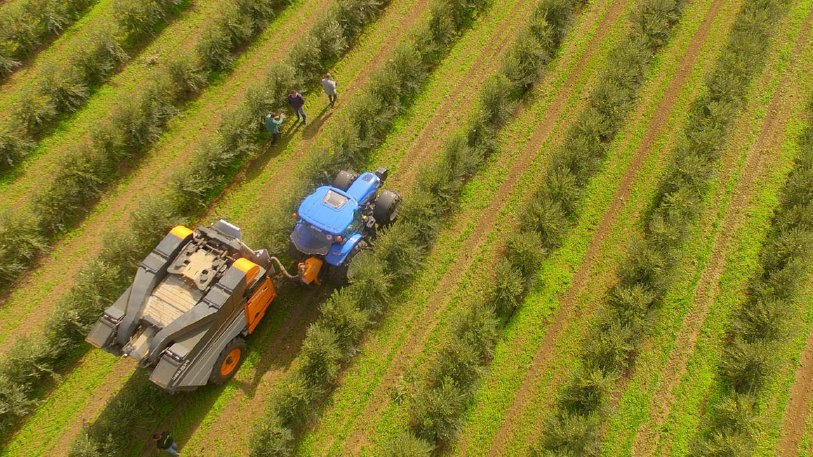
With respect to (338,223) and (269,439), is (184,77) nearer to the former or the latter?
(338,223)

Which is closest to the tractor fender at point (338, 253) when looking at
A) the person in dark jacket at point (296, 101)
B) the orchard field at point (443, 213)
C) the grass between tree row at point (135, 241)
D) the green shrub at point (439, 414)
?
the orchard field at point (443, 213)

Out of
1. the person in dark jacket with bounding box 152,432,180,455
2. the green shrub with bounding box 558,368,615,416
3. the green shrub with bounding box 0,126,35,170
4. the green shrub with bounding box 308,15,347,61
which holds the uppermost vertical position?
the green shrub with bounding box 308,15,347,61

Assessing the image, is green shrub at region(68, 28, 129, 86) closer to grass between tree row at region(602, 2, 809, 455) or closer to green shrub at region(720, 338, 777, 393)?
grass between tree row at region(602, 2, 809, 455)

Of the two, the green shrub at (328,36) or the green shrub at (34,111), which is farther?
the green shrub at (328,36)

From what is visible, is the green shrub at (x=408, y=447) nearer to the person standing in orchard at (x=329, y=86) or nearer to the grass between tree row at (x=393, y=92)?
the grass between tree row at (x=393, y=92)

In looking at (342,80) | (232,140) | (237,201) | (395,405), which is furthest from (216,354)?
(342,80)

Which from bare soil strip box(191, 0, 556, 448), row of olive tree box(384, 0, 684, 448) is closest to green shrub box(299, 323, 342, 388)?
bare soil strip box(191, 0, 556, 448)

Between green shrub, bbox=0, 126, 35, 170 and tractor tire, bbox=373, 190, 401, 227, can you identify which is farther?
green shrub, bbox=0, 126, 35, 170
